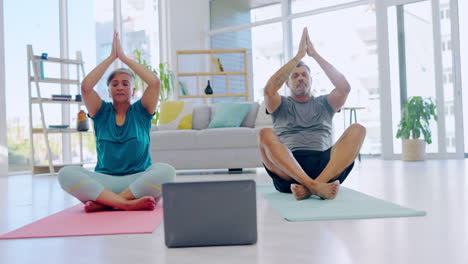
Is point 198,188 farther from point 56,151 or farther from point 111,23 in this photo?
point 111,23

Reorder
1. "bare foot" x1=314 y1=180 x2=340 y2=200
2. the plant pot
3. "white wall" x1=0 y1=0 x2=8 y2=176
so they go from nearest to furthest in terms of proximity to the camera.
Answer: "bare foot" x1=314 y1=180 x2=340 y2=200
"white wall" x1=0 y1=0 x2=8 y2=176
the plant pot

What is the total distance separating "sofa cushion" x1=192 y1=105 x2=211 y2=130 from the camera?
528 cm


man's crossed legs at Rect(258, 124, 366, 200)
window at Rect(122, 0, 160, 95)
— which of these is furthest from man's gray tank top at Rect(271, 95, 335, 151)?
window at Rect(122, 0, 160, 95)

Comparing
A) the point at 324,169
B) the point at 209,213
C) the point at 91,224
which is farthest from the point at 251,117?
the point at 209,213

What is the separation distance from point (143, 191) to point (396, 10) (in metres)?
5.37

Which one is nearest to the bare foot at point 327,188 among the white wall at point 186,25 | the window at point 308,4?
the window at point 308,4

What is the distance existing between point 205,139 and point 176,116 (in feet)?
2.29

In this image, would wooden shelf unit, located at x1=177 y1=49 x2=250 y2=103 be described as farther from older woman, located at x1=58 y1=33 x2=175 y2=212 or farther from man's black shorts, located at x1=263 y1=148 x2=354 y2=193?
older woman, located at x1=58 y1=33 x2=175 y2=212

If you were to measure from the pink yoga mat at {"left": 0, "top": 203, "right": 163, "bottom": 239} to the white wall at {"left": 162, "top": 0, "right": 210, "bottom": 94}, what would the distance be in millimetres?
5804

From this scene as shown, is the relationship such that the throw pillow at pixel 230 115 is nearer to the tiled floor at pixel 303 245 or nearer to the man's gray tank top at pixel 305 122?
the man's gray tank top at pixel 305 122

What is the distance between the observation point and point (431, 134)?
6211 millimetres

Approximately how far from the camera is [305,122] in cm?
269

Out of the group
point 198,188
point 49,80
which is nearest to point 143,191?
point 198,188

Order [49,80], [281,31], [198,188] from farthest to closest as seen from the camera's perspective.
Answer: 1. [281,31]
2. [49,80]
3. [198,188]
